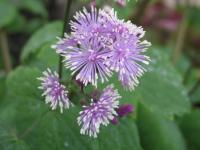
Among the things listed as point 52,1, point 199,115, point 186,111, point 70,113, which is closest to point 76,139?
point 70,113

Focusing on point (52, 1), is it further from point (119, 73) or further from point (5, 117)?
point (119, 73)

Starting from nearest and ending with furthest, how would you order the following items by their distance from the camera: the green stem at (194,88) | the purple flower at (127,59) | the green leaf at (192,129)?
the purple flower at (127,59), the green leaf at (192,129), the green stem at (194,88)

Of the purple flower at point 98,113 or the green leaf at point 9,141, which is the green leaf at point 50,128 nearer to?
the green leaf at point 9,141

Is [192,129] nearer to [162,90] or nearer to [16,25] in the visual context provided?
[162,90]

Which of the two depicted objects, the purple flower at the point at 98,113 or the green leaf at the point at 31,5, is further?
the green leaf at the point at 31,5

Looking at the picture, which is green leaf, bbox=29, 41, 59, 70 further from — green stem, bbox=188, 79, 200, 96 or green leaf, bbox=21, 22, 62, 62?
green stem, bbox=188, 79, 200, 96

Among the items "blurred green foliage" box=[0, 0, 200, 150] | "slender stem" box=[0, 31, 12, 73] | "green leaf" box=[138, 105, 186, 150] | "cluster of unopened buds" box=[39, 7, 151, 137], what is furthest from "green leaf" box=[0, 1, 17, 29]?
"cluster of unopened buds" box=[39, 7, 151, 137]

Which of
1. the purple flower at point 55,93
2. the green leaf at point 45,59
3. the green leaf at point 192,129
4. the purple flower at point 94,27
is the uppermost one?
the purple flower at point 94,27

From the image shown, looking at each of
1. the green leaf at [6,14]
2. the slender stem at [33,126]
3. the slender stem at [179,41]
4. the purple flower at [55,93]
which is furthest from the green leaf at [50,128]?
the slender stem at [179,41]
